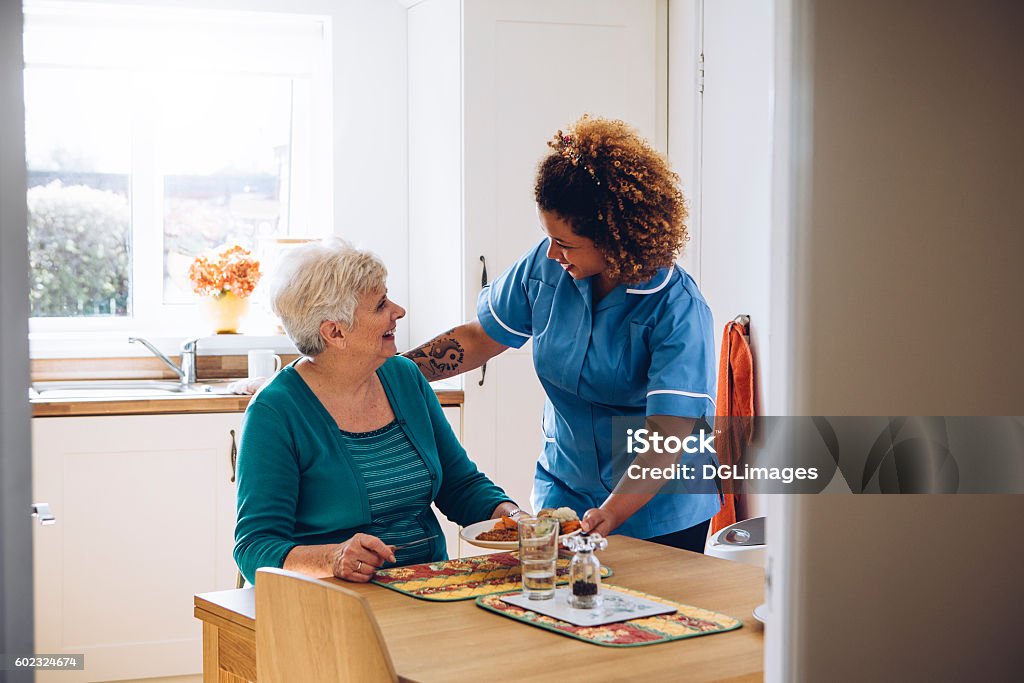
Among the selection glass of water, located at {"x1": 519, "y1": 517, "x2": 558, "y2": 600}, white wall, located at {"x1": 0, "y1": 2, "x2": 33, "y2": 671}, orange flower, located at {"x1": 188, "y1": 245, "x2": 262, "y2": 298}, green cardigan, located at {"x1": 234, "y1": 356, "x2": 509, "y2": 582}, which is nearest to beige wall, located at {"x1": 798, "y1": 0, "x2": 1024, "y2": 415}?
white wall, located at {"x1": 0, "y1": 2, "x2": 33, "y2": 671}

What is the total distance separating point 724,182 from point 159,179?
1.99 metres

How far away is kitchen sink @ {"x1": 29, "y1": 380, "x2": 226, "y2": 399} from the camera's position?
130 inches

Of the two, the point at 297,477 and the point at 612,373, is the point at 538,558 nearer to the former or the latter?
the point at 297,477

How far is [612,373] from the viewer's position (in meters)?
2.01

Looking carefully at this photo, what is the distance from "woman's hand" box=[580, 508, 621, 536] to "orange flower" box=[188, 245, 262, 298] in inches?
85.8

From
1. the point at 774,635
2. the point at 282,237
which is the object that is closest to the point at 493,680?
the point at 774,635

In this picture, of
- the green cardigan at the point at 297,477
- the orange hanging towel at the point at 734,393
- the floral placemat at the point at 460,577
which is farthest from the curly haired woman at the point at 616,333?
the orange hanging towel at the point at 734,393

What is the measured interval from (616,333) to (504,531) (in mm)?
506

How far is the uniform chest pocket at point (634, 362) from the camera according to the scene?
A: 2.00 m

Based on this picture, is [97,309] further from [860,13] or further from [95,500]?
[860,13]

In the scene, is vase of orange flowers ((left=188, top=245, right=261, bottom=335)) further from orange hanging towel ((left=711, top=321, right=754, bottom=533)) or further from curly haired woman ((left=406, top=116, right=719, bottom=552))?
curly haired woman ((left=406, top=116, right=719, bottom=552))

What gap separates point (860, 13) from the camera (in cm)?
44

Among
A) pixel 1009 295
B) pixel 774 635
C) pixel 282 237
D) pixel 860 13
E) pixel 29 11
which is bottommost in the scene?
pixel 774 635

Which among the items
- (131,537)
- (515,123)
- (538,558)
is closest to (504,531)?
(538,558)
